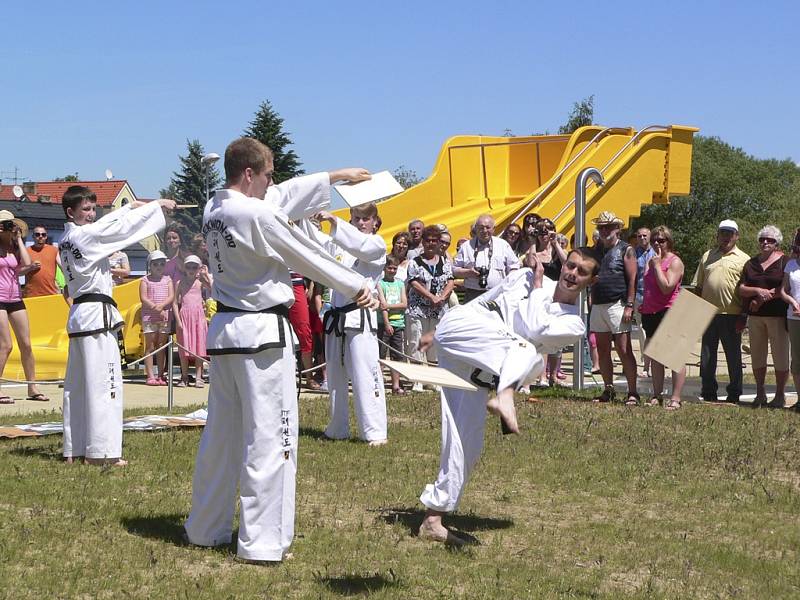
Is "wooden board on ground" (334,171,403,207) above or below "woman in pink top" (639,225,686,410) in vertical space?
above

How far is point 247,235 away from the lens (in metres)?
6.17

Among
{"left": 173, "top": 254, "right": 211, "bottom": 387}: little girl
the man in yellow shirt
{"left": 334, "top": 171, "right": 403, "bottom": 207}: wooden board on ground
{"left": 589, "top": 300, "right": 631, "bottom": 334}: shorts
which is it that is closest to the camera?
{"left": 334, "top": 171, "right": 403, "bottom": 207}: wooden board on ground

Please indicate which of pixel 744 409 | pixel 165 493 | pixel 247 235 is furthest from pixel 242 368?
pixel 744 409

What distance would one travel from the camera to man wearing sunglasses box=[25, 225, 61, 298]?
16297 millimetres

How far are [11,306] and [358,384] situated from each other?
4813 millimetres

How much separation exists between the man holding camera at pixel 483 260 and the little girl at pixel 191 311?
374 cm

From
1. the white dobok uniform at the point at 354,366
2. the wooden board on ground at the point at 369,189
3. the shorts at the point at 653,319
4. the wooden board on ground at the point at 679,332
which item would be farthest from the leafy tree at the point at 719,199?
the wooden board on ground at the point at 369,189

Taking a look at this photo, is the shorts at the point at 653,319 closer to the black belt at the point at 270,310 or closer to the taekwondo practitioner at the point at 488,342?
the taekwondo practitioner at the point at 488,342

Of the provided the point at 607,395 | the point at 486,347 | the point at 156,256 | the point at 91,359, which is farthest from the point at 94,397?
the point at 156,256

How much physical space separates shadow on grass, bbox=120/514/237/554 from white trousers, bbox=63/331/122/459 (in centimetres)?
182

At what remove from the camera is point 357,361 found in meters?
10.6

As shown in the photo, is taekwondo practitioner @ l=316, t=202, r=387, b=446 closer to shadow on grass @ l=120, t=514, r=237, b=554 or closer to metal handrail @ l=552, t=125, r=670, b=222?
shadow on grass @ l=120, t=514, r=237, b=554

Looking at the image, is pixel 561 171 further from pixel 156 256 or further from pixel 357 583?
pixel 357 583

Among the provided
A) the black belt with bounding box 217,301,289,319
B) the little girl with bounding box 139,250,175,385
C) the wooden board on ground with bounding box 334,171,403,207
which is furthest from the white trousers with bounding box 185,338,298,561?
the little girl with bounding box 139,250,175,385
